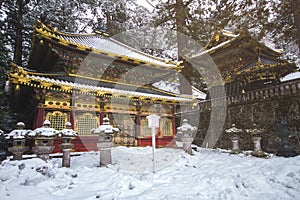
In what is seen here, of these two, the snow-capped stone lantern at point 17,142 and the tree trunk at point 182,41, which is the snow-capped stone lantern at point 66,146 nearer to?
the snow-capped stone lantern at point 17,142

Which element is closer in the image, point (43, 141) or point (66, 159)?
point (43, 141)

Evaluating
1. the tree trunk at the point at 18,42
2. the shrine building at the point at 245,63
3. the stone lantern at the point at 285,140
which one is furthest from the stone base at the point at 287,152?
the tree trunk at the point at 18,42

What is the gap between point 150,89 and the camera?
14562mm

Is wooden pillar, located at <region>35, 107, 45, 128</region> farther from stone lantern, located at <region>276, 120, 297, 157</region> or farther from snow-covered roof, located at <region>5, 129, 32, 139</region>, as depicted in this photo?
stone lantern, located at <region>276, 120, 297, 157</region>

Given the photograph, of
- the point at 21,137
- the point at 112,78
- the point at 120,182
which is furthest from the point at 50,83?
the point at 120,182

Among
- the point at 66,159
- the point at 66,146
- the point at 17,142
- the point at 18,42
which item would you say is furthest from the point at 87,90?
the point at 18,42

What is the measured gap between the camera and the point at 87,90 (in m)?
9.86

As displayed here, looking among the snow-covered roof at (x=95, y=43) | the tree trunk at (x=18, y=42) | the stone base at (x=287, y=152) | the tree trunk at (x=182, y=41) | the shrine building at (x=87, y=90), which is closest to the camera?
the stone base at (x=287, y=152)

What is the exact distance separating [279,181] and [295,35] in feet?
26.8

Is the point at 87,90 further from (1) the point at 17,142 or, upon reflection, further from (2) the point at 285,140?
(2) the point at 285,140

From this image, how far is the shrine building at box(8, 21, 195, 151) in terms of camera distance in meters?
9.81

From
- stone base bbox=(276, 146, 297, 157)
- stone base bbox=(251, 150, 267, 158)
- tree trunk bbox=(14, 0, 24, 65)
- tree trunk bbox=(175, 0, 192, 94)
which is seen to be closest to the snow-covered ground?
stone base bbox=(276, 146, 297, 157)

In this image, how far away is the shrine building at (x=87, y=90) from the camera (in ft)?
32.2

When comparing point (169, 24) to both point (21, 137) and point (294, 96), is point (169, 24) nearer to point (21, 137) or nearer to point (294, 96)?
point (294, 96)
